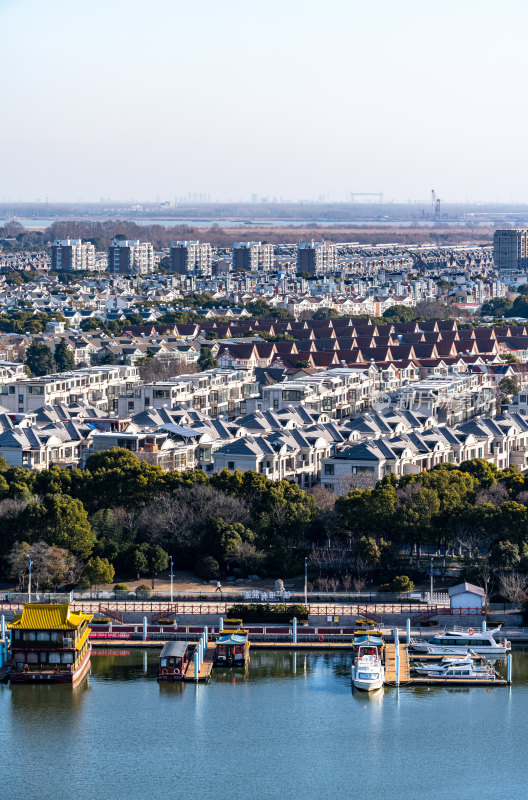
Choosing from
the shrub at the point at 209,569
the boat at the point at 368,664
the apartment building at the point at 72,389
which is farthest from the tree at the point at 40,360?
the boat at the point at 368,664

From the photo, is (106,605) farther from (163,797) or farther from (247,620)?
(163,797)

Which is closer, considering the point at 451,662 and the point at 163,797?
the point at 163,797

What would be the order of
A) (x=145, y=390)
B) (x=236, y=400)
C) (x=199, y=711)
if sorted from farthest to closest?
1. (x=236, y=400)
2. (x=145, y=390)
3. (x=199, y=711)

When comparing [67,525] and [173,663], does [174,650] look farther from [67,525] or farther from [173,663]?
[67,525]

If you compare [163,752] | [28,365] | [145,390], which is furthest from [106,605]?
[28,365]

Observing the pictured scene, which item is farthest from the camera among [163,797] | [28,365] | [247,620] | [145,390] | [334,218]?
[334,218]

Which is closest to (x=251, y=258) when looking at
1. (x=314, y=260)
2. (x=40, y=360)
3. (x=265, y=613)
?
(x=314, y=260)

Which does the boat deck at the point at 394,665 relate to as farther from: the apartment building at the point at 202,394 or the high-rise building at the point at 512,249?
the high-rise building at the point at 512,249
